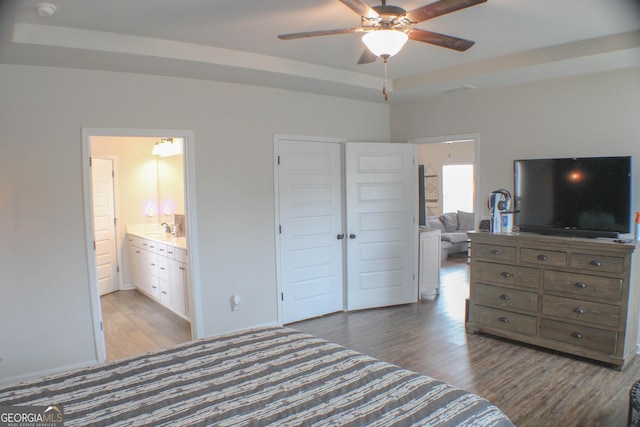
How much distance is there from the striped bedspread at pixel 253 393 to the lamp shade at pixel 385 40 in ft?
5.39

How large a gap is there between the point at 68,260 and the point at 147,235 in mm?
2152

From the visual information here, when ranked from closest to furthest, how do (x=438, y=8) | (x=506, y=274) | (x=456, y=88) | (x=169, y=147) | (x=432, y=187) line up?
1. (x=438, y=8)
2. (x=506, y=274)
3. (x=456, y=88)
4. (x=169, y=147)
5. (x=432, y=187)

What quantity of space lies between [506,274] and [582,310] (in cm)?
66

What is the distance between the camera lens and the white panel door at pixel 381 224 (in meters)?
4.87

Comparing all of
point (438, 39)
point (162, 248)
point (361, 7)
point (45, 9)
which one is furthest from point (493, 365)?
point (45, 9)

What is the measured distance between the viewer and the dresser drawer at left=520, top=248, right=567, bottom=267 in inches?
138

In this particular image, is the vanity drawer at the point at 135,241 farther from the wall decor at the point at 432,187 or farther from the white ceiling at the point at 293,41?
the wall decor at the point at 432,187

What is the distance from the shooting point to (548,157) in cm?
406

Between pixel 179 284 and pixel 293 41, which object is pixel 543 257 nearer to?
pixel 293 41

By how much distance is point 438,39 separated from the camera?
7.99ft

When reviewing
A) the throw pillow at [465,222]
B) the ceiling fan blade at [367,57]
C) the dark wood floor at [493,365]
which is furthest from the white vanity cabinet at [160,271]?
the throw pillow at [465,222]

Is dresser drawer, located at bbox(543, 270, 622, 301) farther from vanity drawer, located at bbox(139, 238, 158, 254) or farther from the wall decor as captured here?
the wall decor

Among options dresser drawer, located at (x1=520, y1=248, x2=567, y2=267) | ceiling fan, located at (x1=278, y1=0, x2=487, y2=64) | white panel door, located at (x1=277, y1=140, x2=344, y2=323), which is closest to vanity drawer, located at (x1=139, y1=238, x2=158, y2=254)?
white panel door, located at (x1=277, y1=140, x2=344, y2=323)

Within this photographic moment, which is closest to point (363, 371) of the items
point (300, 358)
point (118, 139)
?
point (300, 358)
